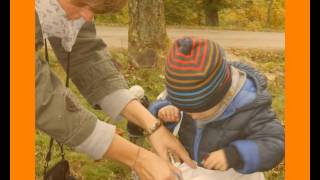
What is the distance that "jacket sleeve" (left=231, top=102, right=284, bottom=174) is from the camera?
181 cm

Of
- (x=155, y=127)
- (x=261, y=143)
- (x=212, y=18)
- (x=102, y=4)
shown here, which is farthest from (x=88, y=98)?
(x=261, y=143)

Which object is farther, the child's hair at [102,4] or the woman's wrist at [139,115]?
the woman's wrist at [139,115]

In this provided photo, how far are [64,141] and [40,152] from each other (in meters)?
0.31

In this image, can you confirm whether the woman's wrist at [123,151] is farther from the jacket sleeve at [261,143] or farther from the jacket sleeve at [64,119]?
the jacket sleeve at [261,143]

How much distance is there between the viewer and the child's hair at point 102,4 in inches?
70.0

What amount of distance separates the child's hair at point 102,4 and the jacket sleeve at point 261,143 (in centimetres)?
56

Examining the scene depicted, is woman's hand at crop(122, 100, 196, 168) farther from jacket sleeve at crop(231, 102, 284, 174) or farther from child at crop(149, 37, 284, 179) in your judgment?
jacket sleeve at crop(231, 102, 284, 174)

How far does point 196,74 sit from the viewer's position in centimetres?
172

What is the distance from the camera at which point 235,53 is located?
193 cm
